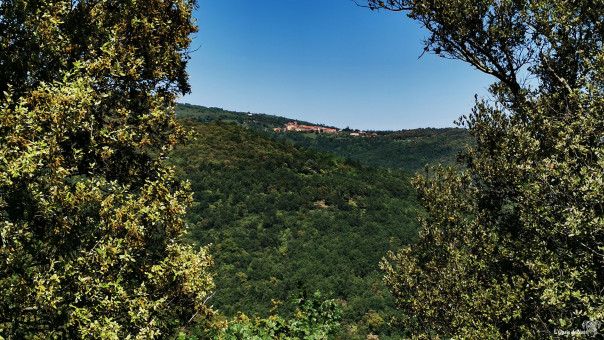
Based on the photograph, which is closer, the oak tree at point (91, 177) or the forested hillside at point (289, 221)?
the oak tree at point (91, 177)

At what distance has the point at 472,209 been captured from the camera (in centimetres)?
1161

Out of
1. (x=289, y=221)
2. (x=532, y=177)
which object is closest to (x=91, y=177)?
(x=532, y=177)

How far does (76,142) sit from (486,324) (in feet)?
34.1

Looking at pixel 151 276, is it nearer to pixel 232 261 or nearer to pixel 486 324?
pixel 486 324

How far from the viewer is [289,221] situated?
69.0 m

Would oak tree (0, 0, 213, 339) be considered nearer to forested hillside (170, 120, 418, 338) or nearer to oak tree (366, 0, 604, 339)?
oak tree (366, 0, 604, 339)

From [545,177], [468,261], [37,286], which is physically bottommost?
[468,261]

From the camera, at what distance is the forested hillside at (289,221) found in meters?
53.4

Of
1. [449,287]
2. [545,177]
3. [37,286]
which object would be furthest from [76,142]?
[449,287]

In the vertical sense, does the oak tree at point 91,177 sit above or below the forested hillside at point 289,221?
above

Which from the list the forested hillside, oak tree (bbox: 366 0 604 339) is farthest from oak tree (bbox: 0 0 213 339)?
the forested hillside

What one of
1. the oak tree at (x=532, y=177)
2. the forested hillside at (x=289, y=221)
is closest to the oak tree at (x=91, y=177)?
the oak tree at (x=532, y=177)

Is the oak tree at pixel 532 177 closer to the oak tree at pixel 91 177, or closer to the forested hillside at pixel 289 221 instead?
the oak tree at pixel 91 177

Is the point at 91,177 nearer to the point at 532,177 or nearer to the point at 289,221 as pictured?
the point at 532,177
